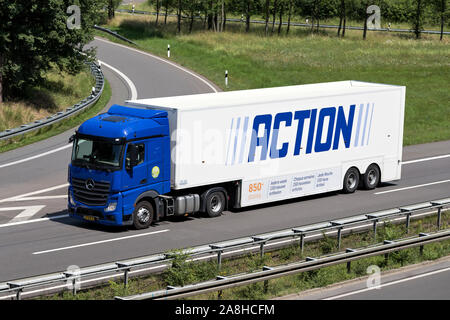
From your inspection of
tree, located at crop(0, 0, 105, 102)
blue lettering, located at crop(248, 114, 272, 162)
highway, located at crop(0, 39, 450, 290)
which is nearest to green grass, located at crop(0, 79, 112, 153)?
highway, located at crop(0, 39, 450, 290)

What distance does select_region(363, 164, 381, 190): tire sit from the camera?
86.0ft

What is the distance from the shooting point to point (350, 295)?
589 inches

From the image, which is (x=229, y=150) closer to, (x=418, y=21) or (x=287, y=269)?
(x=287, y=269)

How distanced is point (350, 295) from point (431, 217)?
331 inches

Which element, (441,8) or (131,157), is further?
(441,8)

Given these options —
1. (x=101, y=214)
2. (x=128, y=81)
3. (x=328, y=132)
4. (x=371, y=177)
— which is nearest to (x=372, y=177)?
(x=371, y=177)

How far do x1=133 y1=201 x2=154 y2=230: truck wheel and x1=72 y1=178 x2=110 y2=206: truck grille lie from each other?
0.92 meters

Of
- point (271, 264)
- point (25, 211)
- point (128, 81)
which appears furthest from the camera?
point (128, 81)

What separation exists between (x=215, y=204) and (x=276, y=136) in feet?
8.92

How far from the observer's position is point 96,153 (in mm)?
20594

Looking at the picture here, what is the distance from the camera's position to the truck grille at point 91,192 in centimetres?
2038

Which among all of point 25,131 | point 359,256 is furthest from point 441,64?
point 359,256

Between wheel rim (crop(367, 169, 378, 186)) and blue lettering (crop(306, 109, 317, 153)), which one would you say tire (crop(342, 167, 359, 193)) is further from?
blue lettering (crop(306, 109, 317, 153))

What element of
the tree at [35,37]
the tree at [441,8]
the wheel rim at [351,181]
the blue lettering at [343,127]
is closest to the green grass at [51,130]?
the tree at [35,37]
